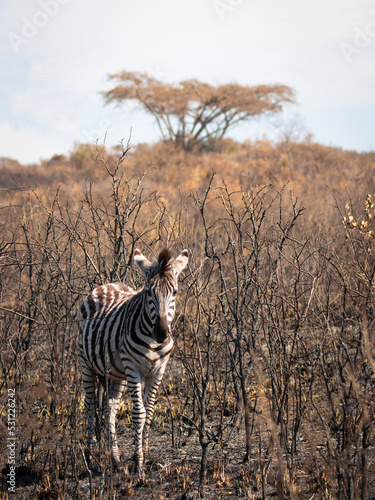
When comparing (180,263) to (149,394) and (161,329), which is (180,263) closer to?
(161,329)

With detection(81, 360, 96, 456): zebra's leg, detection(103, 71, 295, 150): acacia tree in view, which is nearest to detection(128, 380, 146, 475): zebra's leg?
detection(81, 360, 96, 456): zebra's leg

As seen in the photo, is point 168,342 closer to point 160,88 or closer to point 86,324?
point 86,324

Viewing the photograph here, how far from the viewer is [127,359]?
14.7 ft

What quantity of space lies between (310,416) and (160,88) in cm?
2782

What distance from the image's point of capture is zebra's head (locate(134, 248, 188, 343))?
4125mm

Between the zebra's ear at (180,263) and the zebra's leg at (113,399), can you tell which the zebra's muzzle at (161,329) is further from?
the zebra's leg at (113,399)

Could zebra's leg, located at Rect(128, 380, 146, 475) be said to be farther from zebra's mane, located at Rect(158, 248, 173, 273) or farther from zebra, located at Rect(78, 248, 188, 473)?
zebra's mane, located at Rect(158, 248, 173, 273)

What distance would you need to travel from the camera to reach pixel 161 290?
4.17 m

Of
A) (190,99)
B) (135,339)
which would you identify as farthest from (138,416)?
(190,99)

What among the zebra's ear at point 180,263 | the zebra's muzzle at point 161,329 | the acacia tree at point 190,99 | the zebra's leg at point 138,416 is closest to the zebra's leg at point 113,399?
the zebra's leg at point 138,416

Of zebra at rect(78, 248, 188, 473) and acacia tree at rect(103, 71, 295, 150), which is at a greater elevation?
acacia tree at rect(103, 71, 295, 150)

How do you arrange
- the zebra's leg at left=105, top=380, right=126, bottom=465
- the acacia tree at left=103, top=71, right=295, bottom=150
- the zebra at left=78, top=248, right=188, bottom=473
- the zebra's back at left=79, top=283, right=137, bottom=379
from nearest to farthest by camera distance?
the zebra at left=78, top=248, right=188, bottom=473 → the zebra's back at left=79, top=283, right=137, bottom=379 → the zebra's leg at left=105, top=380, right=126, bottom=465 → the acacia tree at left=103, top=71, right=295, bottom=150

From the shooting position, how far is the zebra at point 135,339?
4.24 m

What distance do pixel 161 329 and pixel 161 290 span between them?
1.02 feet
